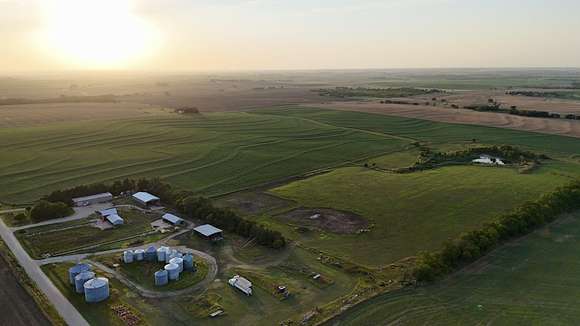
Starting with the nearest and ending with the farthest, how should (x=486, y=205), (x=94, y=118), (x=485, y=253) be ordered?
1. (x=485, y=253)
2. (x=486, y=205)
3. (x=94, y=118)

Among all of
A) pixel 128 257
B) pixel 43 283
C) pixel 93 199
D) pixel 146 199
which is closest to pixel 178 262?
pixel 128 257

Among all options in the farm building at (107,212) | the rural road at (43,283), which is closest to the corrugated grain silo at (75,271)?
the rural road at (43,283)

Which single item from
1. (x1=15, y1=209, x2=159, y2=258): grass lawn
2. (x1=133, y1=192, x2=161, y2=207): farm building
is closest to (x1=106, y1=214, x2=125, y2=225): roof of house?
(x1=15, y1=209, x2=159, y2=258): grass lawn

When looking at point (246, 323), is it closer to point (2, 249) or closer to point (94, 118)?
point (2, 249)

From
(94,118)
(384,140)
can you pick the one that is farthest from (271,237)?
(94,118)

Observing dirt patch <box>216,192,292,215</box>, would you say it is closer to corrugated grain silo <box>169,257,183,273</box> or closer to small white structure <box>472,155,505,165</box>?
corrugated grain silo <box>169,257,183,273</box>

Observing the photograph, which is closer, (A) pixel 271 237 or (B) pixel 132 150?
(A) pixel 271 237

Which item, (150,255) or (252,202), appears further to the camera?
(252,202)

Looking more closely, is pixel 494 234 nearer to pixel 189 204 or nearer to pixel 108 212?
pixel 189 204
